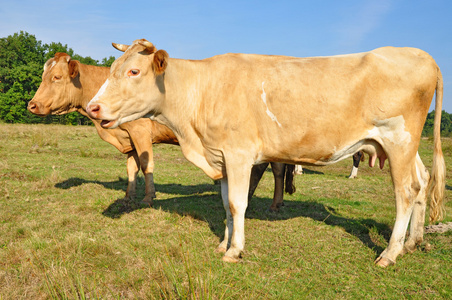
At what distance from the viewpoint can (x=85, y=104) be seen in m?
7.50

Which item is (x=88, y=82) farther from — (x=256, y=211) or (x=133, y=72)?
(x=256, y=211)

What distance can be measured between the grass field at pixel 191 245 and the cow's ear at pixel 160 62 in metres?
2.13

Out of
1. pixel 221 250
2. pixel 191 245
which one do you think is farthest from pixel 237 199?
pixel 191 245

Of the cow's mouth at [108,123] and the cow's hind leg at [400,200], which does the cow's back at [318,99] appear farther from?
the cow's mouth at [108,123]

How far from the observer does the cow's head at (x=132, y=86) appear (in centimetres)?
417

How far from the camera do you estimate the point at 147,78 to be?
A: 4.39 metres

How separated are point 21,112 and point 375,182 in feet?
190

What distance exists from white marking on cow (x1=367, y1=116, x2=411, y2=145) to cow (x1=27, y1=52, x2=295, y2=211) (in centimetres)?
292

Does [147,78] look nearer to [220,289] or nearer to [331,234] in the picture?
[220,289]

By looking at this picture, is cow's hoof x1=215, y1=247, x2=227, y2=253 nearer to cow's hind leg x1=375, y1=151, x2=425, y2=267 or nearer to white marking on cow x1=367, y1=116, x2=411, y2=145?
cow's hind leg x1=375, y1=151, x2=425, y2=267

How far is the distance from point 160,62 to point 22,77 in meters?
64.9

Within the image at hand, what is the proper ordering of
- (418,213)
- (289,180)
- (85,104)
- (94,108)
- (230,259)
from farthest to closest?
(289,180), (85,104), (418,213), (230,259), (94,108)

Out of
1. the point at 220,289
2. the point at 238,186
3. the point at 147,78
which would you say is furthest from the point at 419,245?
the point at 147,78

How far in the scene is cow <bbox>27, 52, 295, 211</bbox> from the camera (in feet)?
23.2
